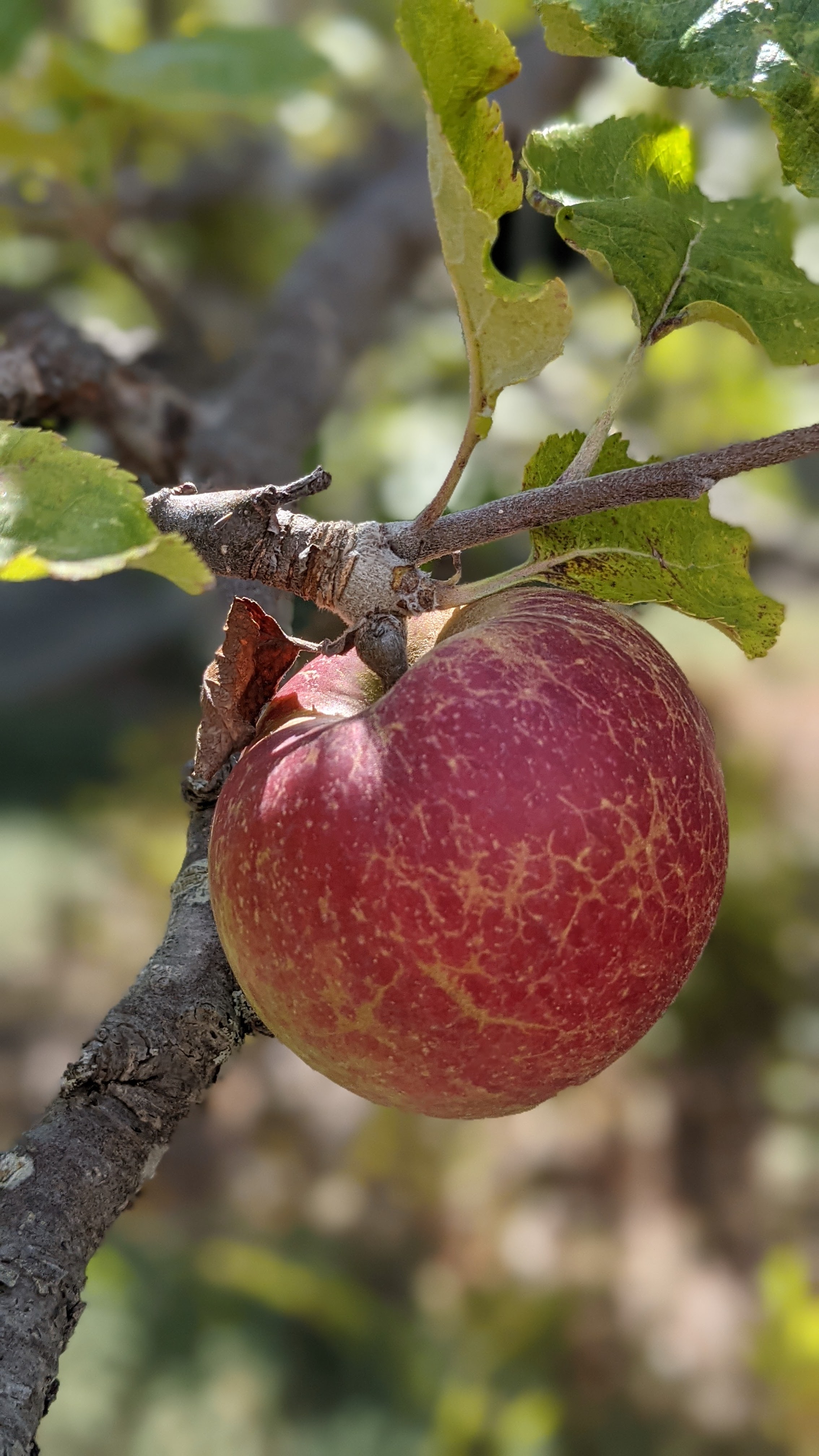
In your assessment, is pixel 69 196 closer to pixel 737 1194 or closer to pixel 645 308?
A: pixel 645 308

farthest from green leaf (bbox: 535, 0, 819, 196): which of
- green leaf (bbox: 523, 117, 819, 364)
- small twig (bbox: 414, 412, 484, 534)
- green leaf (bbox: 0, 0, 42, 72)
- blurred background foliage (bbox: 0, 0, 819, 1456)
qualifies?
green leaf (bbox: 0, 0, 42, 72)

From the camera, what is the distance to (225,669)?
2.38 ft

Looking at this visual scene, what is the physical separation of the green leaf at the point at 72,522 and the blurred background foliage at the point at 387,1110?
1.05 m

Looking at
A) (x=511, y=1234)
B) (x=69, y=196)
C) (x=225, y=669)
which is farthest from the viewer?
(x=511, y=1234)

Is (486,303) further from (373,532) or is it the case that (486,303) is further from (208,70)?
(208,70)

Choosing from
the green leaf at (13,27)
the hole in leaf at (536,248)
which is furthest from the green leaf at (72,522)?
the hole in leaf at (536,248)

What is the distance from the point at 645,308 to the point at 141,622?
282 centimetres

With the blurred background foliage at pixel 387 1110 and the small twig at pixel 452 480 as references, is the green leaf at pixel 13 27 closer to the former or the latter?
the blurred background foliage at pixel 387 1110

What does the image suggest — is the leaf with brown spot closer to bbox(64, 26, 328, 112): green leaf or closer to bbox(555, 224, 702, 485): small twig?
bbox(555, 224, 702, 485): small twig

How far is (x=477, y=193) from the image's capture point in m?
0.56

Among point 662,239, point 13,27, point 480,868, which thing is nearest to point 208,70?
point 13,27

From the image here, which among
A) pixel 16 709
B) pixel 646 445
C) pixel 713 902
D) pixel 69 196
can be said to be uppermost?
pixel 69 196

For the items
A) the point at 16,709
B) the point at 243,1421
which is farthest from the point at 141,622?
the point at 243,1421

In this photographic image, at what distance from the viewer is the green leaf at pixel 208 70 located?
54.3 inches
